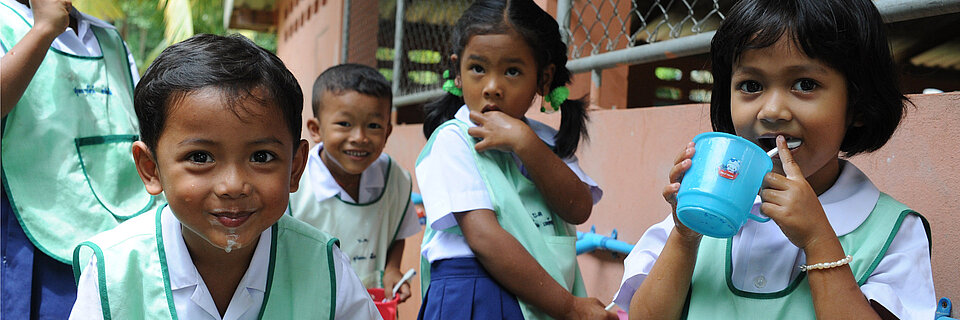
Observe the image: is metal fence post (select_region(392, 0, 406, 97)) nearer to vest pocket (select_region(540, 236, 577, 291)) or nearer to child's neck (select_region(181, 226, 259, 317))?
vest pocket (select_region(540, 236, 577, 291))

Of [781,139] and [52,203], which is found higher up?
[781,139]

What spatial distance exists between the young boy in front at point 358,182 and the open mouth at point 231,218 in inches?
53.2

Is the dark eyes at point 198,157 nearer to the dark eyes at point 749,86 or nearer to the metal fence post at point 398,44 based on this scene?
the dark eyes at point 749,86

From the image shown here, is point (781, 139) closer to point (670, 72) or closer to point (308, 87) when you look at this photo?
point (670, 72)

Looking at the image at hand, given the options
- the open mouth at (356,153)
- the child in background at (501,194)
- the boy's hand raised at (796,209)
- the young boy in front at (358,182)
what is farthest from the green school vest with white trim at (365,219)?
the boy's hand raised at (796,209)

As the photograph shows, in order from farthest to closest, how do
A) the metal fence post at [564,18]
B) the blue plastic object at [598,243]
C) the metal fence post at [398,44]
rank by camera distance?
1. the metal fence post at [398,44]
2. the metal fence post at [564,18]
3. the blue plastic object at [598,243]

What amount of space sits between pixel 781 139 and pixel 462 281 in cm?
90

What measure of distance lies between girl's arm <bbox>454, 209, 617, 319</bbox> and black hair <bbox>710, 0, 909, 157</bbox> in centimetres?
68

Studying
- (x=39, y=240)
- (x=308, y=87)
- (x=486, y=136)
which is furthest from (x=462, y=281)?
(x=308, y=87)

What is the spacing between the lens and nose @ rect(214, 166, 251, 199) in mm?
1343

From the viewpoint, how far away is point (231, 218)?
138 cm

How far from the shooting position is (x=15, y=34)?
194cm

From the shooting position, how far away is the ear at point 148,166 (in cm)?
147

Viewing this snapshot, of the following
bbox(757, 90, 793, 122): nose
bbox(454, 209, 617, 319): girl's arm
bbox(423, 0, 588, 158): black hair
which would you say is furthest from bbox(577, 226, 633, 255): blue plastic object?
bbox(757, 90, 793, 122): nose
